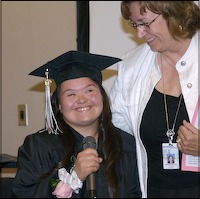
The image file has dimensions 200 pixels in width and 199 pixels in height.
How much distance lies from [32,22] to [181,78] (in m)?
1.59

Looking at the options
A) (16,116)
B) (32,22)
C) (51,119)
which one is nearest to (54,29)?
(32,22)

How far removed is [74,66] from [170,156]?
1.94ft

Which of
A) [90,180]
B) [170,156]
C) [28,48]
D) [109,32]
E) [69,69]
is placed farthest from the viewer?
[28,48]

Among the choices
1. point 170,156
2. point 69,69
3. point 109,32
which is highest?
point 109,32

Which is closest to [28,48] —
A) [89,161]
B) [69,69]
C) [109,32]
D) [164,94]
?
[109,32]

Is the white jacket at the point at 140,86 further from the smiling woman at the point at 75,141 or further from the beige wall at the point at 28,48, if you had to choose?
the beige wall at the point at 28,48

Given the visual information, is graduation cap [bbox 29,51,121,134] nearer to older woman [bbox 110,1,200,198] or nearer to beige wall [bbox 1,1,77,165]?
older woman [bbox 110,1,200,198]

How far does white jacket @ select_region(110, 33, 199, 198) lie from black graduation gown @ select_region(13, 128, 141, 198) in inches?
2.4

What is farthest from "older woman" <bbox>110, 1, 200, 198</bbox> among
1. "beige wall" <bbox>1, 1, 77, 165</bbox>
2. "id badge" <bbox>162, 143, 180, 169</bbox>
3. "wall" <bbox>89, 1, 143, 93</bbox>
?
"beige wall" <bbox>1, 1, 77, 165</bbox>

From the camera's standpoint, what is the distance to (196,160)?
6.37ft

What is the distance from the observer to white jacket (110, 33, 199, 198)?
78.2 inches

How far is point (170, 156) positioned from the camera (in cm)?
196

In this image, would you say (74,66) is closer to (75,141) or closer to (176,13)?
(75,141)

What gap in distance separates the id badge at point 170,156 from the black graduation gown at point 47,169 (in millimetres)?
222
